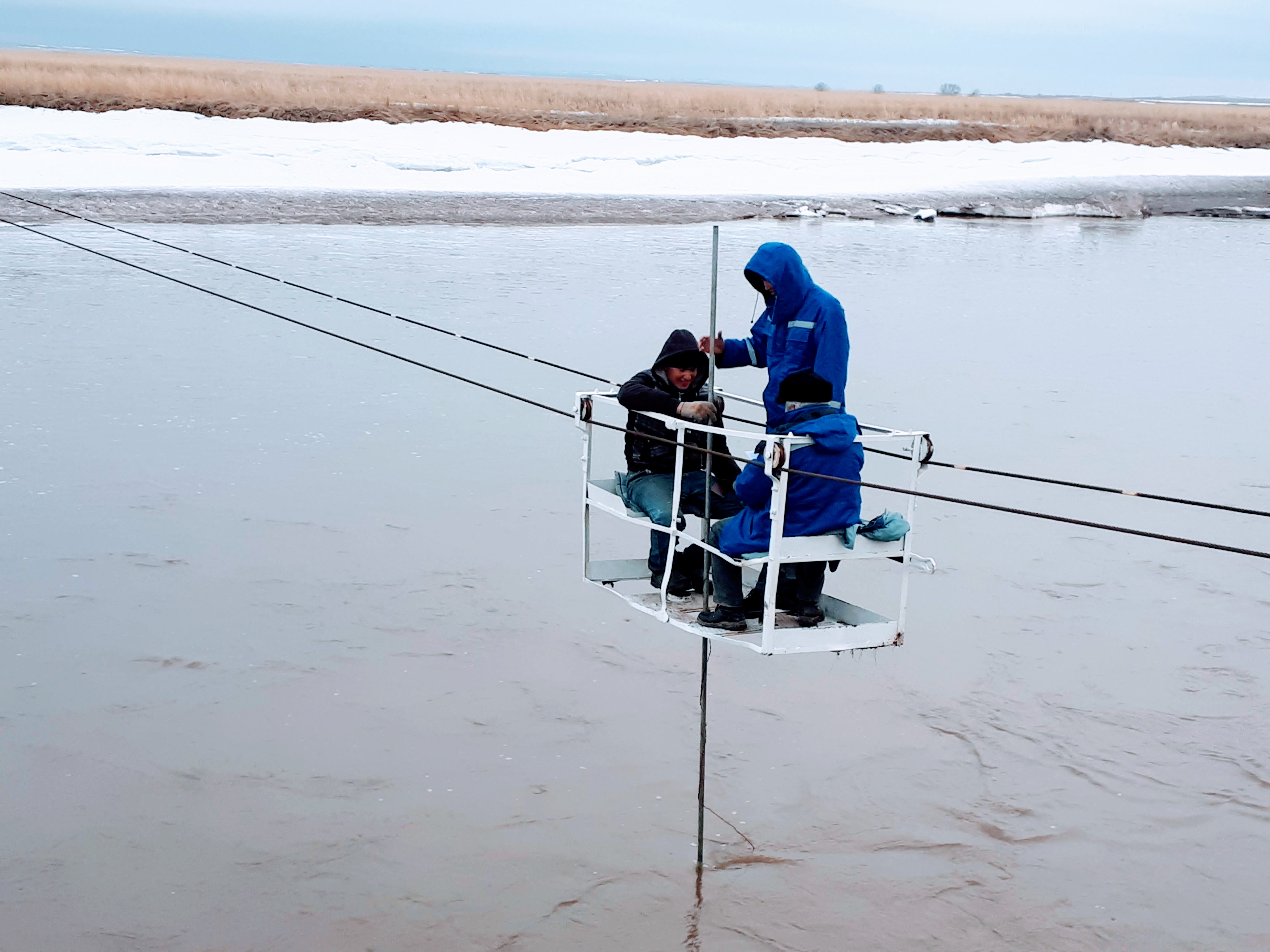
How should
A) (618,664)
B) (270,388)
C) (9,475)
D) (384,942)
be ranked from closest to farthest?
1. (384,942)
2. (618,664)
3. (9,475)
4. (270,388)

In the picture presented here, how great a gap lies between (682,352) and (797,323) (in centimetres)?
44

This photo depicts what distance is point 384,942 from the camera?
4.12 meters

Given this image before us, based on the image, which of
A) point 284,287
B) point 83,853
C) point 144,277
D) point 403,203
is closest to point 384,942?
point 83,853

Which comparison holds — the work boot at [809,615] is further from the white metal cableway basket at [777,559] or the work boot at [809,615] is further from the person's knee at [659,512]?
the person's knee at [659,512]

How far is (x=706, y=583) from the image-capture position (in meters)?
4.46

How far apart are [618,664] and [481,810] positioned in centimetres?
126

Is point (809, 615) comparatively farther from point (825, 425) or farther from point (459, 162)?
point (459, 162)

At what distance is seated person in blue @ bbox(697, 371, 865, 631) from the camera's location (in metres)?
4.20

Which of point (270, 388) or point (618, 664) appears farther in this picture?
point (270, 388)

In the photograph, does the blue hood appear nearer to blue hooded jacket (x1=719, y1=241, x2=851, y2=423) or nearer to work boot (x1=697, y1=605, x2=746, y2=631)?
blue hooded jacket (x1=719, y1=241, x2=851, y2=423)

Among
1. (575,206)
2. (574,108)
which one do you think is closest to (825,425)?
(575,206)

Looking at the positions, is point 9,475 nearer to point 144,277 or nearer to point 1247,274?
point 144,277

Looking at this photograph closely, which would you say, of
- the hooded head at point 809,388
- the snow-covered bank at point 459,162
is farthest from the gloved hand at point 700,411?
the snow-covered bank at point 459,162

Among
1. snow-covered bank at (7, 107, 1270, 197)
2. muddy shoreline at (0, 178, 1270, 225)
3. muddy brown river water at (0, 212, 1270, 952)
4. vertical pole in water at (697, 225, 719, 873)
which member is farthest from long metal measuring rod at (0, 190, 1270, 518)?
snow-covered bank at (7, 107, 1270, 197)
